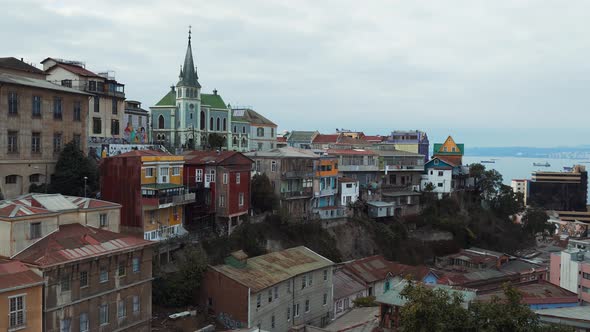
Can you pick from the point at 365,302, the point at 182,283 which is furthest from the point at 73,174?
the point at 365,302

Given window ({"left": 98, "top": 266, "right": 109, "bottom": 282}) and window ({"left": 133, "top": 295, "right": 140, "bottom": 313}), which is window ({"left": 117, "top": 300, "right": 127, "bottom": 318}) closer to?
window ({"left": 133, "top": 295, "right": 140, "bottom": 313})

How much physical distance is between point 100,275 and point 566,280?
35.4 metres

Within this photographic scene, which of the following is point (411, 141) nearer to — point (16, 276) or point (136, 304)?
point (136, 304)

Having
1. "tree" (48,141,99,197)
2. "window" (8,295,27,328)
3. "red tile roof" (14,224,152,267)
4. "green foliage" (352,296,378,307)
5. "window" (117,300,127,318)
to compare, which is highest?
"tree" (48,141,99,197)

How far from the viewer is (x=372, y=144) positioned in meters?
71.8

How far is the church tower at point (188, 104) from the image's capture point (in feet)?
204

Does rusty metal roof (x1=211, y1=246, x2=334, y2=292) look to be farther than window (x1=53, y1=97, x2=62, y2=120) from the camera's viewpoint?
No

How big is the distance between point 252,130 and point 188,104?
11184 mm

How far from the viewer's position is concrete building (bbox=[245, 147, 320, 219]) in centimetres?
4659

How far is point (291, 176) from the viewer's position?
154 ft

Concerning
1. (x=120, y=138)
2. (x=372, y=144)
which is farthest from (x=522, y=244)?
(x=120, y=138)

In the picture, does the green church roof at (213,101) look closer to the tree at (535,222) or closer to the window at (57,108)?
the window at (57,108)

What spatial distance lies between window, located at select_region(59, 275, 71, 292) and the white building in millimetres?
33275

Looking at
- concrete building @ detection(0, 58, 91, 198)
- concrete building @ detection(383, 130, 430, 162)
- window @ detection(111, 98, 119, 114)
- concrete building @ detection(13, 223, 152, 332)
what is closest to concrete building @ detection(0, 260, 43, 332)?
concrete building @ detection(13, 223, 152, 332)
